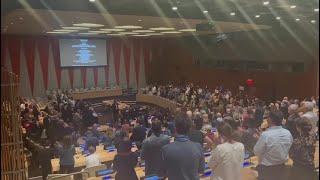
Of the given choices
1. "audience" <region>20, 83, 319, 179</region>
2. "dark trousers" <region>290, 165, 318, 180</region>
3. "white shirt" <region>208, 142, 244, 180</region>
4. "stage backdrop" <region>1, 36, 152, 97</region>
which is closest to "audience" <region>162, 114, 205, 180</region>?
"audience" <region>20, 83, 319, 179</region>

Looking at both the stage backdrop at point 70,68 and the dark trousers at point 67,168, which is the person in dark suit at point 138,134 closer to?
the dark trousers at point 67,168

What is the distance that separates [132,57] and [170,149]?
446 centimetres

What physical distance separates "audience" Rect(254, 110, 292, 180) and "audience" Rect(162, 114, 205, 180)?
715 millimetres

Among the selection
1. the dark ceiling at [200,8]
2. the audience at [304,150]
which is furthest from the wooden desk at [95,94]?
the audience at [304,150]

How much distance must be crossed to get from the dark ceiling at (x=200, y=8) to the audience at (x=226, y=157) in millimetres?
2817

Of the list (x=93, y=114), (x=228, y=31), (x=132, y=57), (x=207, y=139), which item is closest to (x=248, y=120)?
(x=207, y=139)

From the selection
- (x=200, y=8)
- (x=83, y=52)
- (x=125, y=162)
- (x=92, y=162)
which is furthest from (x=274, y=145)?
(x=83, y=52)

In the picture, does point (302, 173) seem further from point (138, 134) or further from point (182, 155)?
point (138, 134)

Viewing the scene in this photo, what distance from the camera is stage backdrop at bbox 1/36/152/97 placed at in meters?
7.51

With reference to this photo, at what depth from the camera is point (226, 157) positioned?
11.3 feet

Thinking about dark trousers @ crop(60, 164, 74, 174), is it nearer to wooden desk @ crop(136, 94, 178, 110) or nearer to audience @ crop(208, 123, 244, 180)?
wooden desk @ crop(136, 94, 178, 110)

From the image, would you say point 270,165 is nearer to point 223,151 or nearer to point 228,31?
point 223,151

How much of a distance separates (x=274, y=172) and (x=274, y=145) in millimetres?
579

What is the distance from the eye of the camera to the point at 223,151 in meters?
3.43
